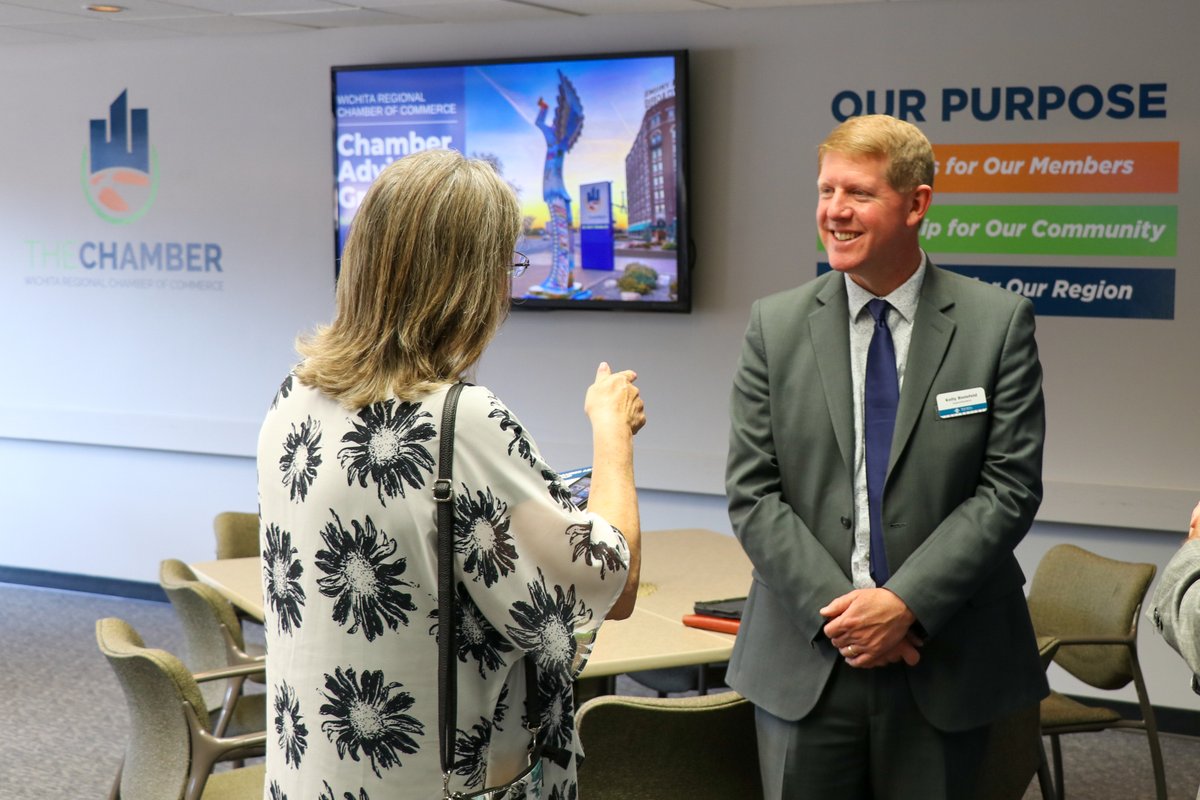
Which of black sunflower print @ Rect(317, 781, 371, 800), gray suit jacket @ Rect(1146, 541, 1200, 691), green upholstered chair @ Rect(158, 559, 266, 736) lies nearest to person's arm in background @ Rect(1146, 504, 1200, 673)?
gray suit jacket @ Rect(1146, 541, 1200, 691)

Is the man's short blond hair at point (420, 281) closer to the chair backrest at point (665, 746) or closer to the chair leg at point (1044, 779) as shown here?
the chair backrest at point (665, 746)

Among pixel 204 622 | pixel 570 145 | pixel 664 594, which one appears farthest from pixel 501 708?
pixel 570 145

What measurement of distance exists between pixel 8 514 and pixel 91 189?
1.97 metres

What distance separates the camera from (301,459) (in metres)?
1.77

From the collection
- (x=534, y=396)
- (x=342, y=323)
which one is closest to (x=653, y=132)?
(x=534, y=396)

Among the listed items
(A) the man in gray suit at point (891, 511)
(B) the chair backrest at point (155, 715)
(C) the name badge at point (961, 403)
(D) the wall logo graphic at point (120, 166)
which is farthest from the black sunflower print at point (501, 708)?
(D) the wall logo graphic at point (120, 166)

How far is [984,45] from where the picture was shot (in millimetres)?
5480

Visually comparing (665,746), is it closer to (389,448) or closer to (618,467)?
(618,467)

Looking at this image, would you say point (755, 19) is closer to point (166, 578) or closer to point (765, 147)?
point (765, 147)

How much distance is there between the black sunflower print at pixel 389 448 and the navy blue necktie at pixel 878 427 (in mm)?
1026

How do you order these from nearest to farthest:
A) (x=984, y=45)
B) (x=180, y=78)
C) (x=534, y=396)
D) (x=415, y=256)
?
(x=415, y=256) < (x=984, y=45) < (x=534, y=396) < (x=180, y=78)

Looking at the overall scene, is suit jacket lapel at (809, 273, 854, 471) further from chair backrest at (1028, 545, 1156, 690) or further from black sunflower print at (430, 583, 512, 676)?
chair backrest at (1028, 545, 1156, 690)

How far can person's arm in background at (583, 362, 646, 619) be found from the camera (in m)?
1.82

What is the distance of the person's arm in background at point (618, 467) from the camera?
5.98 feet
